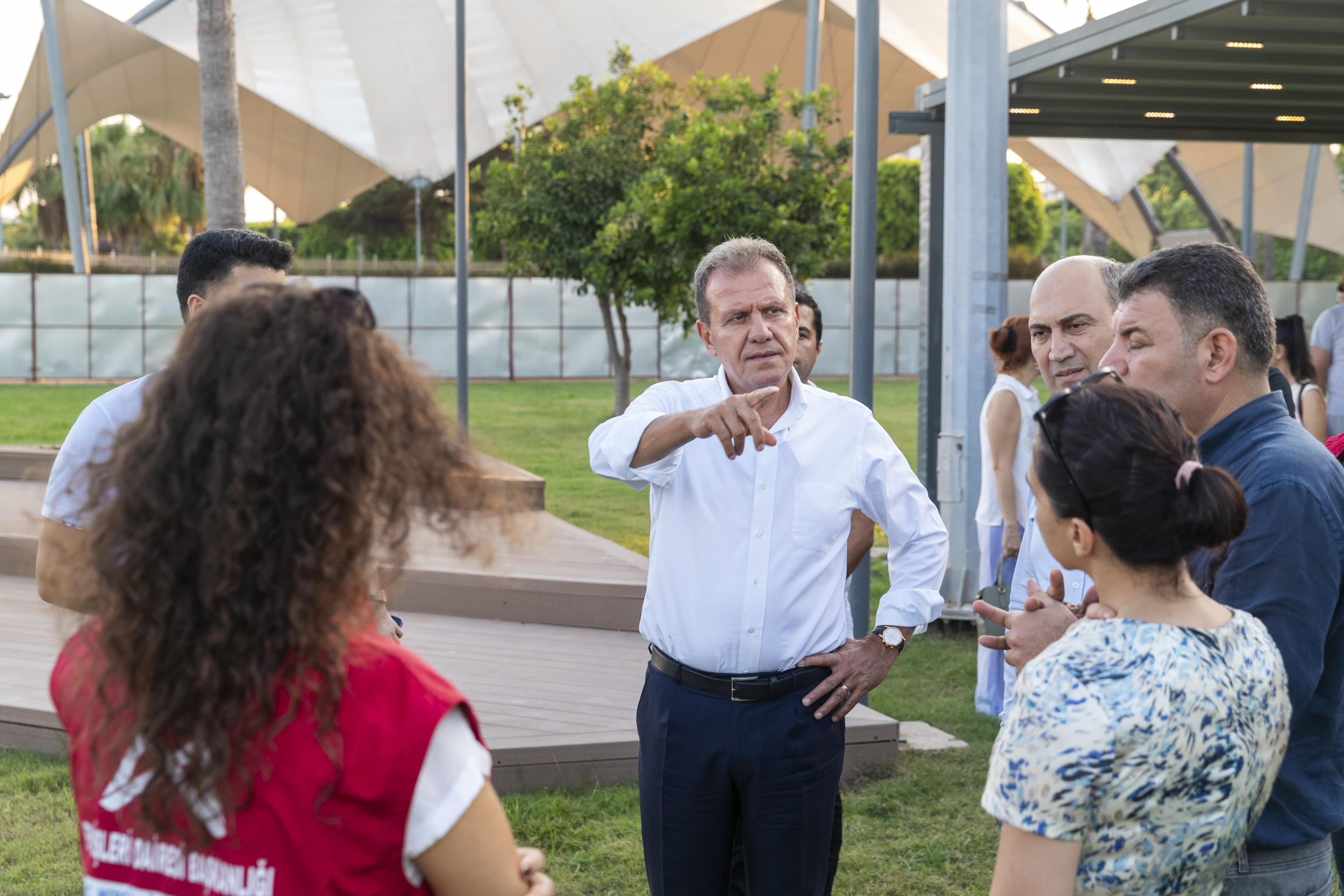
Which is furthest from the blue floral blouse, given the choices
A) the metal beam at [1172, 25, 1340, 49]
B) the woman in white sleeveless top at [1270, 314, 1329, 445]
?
the metal beam at [1172, 25, 1340, 49]

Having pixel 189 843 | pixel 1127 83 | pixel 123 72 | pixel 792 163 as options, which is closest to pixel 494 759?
pixel 189 843

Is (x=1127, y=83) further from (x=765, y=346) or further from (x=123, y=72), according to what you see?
(x=123, y=72)

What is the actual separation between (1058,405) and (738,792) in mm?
1410

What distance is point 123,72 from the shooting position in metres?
37.3

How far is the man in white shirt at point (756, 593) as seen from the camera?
2.65 m

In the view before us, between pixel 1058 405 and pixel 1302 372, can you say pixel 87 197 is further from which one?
pixel 1058 405

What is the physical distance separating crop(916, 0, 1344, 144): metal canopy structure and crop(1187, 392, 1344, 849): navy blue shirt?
Result: 4.88 meters

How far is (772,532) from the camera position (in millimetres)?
2787

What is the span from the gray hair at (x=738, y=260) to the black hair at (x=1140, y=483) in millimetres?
1316

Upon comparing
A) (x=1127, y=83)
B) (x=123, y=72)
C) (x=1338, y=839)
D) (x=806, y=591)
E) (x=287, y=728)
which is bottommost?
(x=1338, y=839)

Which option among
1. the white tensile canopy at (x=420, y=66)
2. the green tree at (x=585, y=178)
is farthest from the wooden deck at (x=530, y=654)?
the white tensile canopy at (x=420, y=66)

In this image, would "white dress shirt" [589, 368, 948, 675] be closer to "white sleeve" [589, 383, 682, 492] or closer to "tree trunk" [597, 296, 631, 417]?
"white sleeve" [589, 383, 682, 492]

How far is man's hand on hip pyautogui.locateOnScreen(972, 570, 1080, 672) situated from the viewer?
1925 mm

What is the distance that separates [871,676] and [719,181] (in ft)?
48.0
